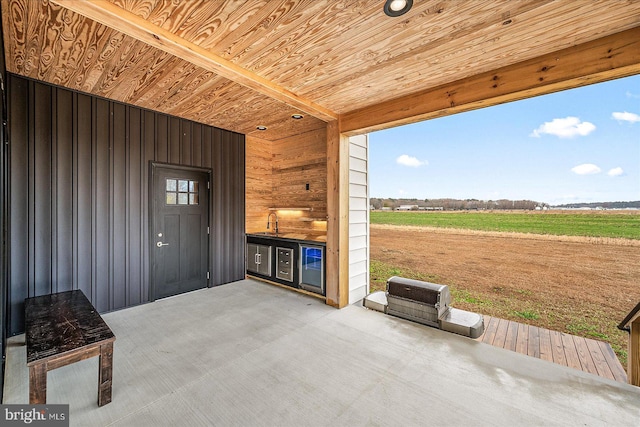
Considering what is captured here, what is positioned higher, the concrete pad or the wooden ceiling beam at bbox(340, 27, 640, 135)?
the wooden ceiling beam at bbox(340, 27, 640, 135)

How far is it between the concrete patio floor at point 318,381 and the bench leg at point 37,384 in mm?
248

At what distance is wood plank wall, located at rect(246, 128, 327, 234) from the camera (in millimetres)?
4609

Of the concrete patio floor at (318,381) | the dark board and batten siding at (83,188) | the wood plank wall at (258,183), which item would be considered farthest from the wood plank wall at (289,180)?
the concrete patio floor at (318,381)

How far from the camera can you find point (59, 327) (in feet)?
6.50

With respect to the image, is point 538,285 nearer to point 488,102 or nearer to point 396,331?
point 396,331

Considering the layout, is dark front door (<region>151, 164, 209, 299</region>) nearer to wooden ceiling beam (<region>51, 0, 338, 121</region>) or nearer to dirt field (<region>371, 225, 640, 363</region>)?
wooden ceiling beam (<region>51, 0, 338, 121</region>)

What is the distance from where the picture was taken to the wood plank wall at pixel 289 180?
181 inches

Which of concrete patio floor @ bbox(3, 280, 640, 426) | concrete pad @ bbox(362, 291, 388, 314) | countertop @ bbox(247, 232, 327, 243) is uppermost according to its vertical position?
countertop @ bbox(247, 232, 327, 243)

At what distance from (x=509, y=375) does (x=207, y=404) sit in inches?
95.2

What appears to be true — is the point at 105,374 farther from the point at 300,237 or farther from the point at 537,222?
the point at 537,222

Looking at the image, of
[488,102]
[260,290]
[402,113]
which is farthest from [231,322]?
[488,102]

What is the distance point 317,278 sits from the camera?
13.1 feet

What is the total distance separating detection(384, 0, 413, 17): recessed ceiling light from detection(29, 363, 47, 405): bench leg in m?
3.07

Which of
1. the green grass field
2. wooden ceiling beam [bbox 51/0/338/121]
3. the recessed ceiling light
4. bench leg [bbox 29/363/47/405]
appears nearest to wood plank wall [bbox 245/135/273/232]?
wooden ceiling beam [bbox 51/0/338/121]
